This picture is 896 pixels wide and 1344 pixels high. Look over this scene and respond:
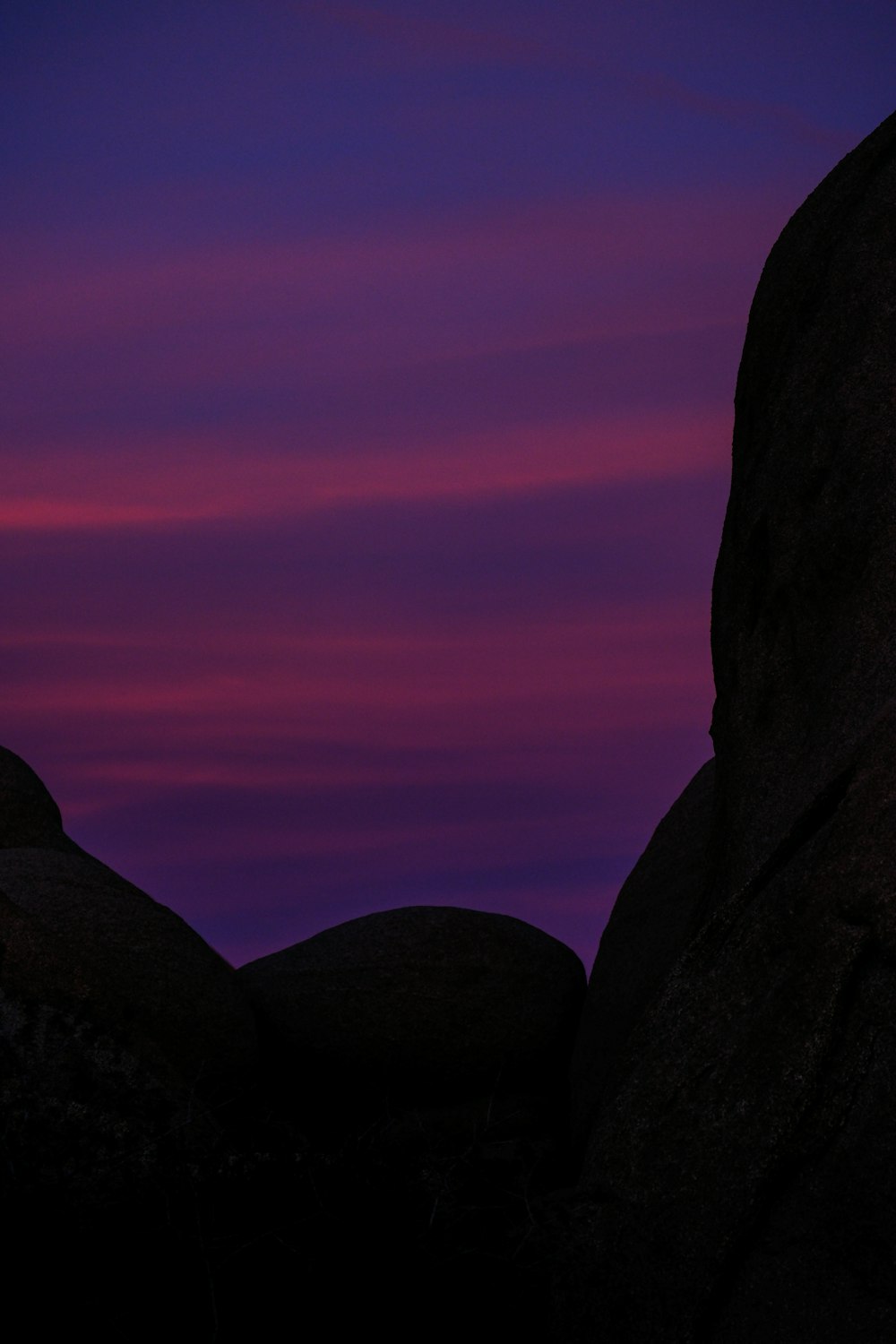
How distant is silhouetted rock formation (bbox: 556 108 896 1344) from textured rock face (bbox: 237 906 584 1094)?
10.4 feet

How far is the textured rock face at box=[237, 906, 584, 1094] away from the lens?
11.4m

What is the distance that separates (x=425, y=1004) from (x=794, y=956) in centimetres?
539

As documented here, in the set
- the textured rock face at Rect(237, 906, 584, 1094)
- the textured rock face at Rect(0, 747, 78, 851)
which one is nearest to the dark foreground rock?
the textured rock face at Rect(237, 906, 584, 1094)

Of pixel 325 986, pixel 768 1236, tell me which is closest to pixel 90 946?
pixel 325 986

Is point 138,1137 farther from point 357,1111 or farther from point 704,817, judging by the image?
point 704,817

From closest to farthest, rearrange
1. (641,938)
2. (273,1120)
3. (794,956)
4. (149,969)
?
(794,956) → (273,1120) → (149,969) → (641,938)

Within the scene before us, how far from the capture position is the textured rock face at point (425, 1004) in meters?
11.4

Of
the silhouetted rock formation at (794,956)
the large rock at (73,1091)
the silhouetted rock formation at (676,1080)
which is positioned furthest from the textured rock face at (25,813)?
the silhouetted rock formation at (794,956)

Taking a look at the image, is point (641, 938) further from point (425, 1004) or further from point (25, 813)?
point (25, 813)

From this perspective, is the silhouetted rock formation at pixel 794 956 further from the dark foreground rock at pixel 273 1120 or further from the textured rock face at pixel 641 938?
the textured rock face at pixel 641 938

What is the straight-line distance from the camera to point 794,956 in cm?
644

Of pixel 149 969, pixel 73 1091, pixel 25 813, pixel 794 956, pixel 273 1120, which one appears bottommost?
pixel 273 1120

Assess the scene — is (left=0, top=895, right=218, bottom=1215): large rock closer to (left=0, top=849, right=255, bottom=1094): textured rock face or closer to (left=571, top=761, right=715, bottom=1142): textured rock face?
(left=0, top=849, right=255, bottom=1094): textured rock face

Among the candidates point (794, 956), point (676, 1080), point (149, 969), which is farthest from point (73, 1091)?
point (794, 956)
